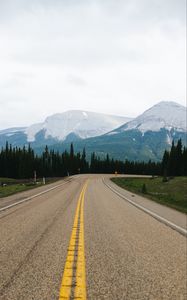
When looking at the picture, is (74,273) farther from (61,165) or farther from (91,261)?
(61,165)

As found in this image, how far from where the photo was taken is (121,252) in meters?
7.75

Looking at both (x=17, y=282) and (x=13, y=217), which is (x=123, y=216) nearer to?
(x=13, y=217)

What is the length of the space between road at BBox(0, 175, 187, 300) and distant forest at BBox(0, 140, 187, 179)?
8196 centimetres

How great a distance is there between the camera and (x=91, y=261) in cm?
686

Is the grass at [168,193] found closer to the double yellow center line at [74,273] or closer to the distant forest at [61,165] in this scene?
the double yellow center line at [74,273]

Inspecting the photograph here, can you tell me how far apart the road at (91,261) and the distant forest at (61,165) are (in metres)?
82.0

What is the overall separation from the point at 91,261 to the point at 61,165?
139 meters

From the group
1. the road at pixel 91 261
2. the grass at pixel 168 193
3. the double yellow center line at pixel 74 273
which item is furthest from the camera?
the grass at pixel 168 193

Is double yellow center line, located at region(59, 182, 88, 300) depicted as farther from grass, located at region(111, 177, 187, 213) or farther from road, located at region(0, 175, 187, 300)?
grass, located at region(111, 177, 187, 213)

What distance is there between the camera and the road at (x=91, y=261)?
16.6 feet

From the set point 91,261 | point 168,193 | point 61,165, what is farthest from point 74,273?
point 61,165

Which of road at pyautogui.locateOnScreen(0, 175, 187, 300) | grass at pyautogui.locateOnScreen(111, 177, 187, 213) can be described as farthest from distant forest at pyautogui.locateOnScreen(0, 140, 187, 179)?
road at pyautogui.locateOnScreen(0, 175, 187, 300)

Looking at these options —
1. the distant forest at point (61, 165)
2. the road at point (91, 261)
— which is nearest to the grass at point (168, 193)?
the road at point (91, 261)

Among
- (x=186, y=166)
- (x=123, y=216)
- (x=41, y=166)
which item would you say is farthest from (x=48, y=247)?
(x=41, y=166)
